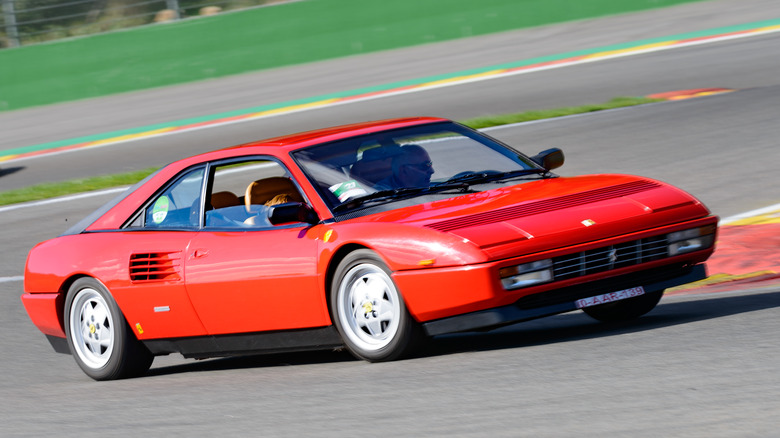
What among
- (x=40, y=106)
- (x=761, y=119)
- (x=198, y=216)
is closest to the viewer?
(x=198, y=216)

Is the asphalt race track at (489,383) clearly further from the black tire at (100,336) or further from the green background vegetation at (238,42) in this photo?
the green background vegetation at (238,42)

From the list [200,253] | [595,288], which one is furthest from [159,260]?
[595,288]

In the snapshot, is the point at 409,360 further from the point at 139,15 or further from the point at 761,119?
the point at 139,15

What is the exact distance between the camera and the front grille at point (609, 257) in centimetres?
597

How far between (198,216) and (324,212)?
977 mm

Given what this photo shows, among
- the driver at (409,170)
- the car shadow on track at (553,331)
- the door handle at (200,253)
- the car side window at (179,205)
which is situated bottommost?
the car shadow on track at (553,331)


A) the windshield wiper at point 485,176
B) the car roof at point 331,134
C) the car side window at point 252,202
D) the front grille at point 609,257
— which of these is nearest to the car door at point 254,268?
the car side window at point 252,202

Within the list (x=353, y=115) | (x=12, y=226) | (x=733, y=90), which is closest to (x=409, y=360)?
(x=12, y=226)

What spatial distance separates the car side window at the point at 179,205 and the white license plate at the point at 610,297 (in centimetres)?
235

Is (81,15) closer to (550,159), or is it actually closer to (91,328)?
(91,328)

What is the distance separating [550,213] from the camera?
6074 mm

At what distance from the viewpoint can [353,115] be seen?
18781 millimetres

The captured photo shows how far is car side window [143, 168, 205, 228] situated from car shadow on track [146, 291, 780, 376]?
3.03 ft

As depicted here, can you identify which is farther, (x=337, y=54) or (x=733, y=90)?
(x=337, y=54)
